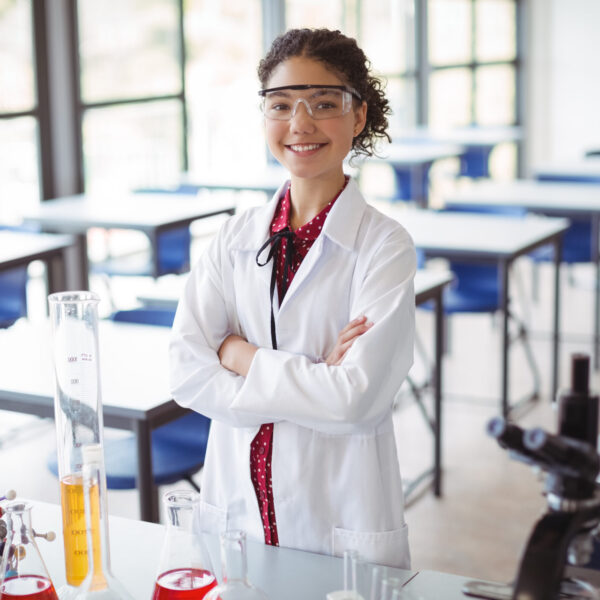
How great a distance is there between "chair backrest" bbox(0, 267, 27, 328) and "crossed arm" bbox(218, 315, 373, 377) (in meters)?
2.65

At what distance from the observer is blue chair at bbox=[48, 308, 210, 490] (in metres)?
2.74

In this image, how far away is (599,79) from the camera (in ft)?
34.4

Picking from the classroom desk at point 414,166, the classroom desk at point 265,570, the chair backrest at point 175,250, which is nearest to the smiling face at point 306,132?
the classroom desk at point 265,570

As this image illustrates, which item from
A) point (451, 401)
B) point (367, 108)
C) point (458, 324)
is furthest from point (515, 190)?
point (367, 108)

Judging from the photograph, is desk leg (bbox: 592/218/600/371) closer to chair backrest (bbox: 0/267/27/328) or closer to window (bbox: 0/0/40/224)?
chair backrest (bbox: 0/267/27/328)

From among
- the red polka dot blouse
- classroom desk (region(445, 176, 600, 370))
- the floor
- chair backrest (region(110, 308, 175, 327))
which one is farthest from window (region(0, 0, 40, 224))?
the red polka dot blouse

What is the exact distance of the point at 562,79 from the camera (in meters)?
10.8

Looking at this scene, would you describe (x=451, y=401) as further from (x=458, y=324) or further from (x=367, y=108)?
(x=367, y=108)

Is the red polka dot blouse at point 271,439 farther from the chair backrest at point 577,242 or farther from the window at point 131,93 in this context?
the window at point 131,93

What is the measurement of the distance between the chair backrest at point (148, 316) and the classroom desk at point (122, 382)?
0.27 feet

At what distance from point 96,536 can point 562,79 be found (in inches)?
408

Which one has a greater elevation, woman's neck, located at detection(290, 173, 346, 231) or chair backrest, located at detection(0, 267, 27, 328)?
woman's neck, located at detection(290, 173, 346, 231)

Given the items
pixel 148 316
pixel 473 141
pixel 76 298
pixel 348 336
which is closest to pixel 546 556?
pixel 76 298

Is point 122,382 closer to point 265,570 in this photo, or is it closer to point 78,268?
point 265,570
